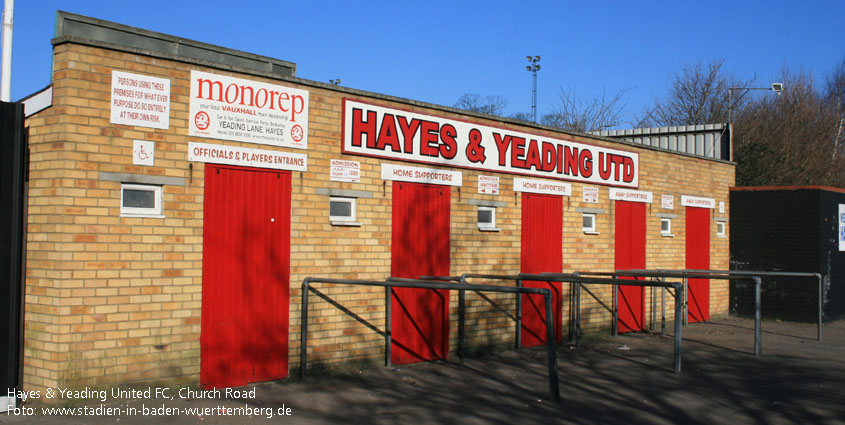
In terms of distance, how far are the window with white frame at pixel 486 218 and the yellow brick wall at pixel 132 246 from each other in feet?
7.47

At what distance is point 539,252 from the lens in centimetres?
1286

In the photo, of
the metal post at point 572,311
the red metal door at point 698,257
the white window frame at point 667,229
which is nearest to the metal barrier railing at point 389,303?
the metal post at point 572,311

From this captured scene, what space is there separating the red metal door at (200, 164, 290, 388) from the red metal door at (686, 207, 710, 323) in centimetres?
1069

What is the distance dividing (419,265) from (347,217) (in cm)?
150

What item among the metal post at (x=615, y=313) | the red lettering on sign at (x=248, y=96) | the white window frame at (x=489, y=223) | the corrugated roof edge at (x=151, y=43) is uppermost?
the corrugated roof edge at (x=151, y=43)

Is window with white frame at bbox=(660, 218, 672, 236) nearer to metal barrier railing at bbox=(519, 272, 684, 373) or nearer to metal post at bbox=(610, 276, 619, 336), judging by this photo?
metal post at bbox=(610, 276, 619, 336)

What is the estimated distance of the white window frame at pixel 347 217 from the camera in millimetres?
9648

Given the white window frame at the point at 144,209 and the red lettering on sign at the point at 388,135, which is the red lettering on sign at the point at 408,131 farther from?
the white window frame at the point at 144,209

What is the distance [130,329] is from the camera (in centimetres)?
768

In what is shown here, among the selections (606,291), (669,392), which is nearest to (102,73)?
(669,392)

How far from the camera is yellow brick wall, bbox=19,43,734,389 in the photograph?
732cm

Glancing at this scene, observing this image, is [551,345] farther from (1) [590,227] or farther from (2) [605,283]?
(1) [590,227]

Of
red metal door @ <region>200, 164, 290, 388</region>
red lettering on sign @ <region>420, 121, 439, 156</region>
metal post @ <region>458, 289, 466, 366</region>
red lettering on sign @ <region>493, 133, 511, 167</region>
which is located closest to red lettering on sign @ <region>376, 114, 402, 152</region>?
red lettering on sign @ <region>420, 121, 439, 156</region>

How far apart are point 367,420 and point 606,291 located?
8.32 meters
